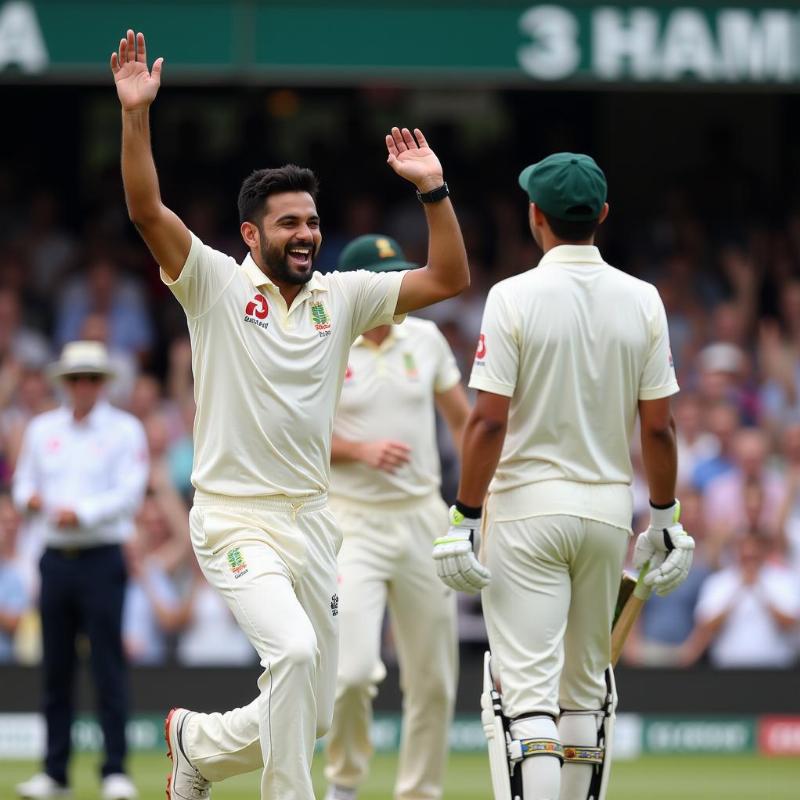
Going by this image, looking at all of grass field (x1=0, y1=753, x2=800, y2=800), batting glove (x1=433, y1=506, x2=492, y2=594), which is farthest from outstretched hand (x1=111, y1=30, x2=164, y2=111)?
grass field (x1=0, y1=753, x2=800, y2=800)

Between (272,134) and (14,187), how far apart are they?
6.81ft

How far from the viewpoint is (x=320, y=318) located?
582cm

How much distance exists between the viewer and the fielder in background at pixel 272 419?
215 inches

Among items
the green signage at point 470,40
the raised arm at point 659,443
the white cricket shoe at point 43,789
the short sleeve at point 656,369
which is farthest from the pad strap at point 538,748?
the green signage at point 470,40

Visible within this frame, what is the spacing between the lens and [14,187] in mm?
13430

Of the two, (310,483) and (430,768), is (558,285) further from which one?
(430,768)

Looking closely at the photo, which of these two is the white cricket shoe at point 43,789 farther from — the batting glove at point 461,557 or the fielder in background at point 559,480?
the batting glove at point 461,557

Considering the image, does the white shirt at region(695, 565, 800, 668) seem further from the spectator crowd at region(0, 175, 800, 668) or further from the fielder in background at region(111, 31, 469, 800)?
the fielder in background at region(111, 31, 469, 800)

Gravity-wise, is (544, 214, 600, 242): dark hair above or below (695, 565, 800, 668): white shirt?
above

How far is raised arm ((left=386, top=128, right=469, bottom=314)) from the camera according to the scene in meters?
5.70

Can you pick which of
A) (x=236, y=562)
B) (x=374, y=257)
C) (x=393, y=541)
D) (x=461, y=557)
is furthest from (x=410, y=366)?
(x=236, y=562)

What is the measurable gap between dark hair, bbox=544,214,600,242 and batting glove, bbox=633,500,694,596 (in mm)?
963

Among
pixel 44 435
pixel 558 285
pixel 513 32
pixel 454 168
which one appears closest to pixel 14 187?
pixel 454 168

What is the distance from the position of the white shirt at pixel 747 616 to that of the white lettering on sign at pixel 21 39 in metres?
5.24
